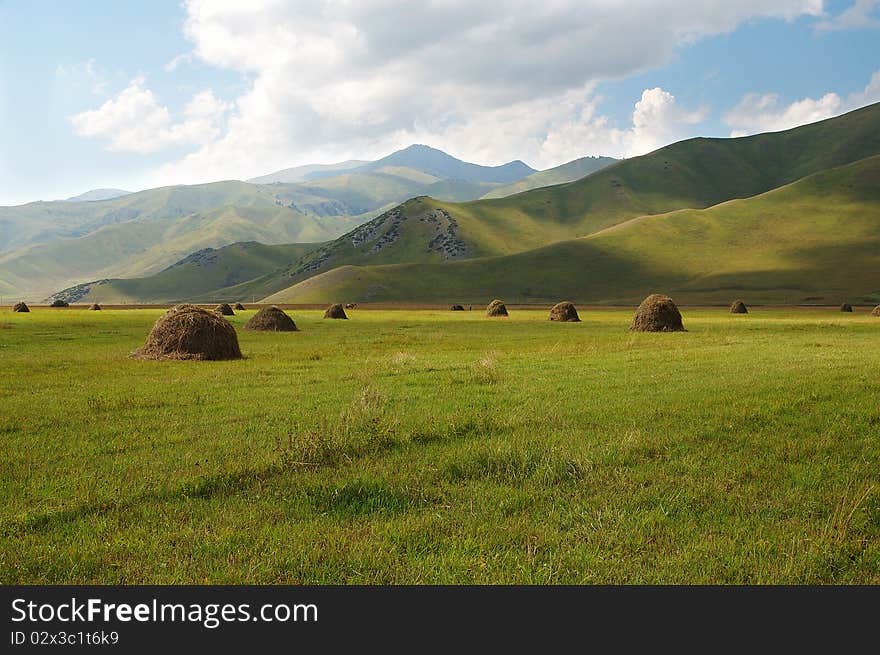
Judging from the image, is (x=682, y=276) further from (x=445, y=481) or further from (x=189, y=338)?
(x=445, y=481)

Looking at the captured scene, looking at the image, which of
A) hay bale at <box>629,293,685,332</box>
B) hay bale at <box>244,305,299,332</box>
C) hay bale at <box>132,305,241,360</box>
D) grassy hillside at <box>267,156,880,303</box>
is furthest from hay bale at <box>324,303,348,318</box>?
grassy hillside at <box>267,156,880,303</box>

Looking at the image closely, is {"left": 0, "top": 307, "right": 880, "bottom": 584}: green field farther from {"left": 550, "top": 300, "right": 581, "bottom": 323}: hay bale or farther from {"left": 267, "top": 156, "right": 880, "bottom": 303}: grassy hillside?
{"left": 267, "top": 156, "right": 880, "bottom": 303}: grassy hillside

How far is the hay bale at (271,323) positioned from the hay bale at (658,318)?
2374 cm

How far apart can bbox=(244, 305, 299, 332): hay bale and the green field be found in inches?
1010

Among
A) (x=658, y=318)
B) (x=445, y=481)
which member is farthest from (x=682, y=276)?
(x=445, y=481)

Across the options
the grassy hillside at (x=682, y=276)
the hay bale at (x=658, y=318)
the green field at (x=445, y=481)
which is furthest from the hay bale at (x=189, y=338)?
the grassy hillside at (x=682, y=276)

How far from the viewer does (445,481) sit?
8.03 m

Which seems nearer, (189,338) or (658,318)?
(189,338)

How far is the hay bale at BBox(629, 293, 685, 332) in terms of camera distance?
40.9 metres

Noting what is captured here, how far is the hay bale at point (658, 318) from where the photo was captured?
4094cm

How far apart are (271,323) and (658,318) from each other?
26233mm

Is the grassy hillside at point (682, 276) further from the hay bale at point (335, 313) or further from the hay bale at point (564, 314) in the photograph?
the hay bale at point (335, 313)
